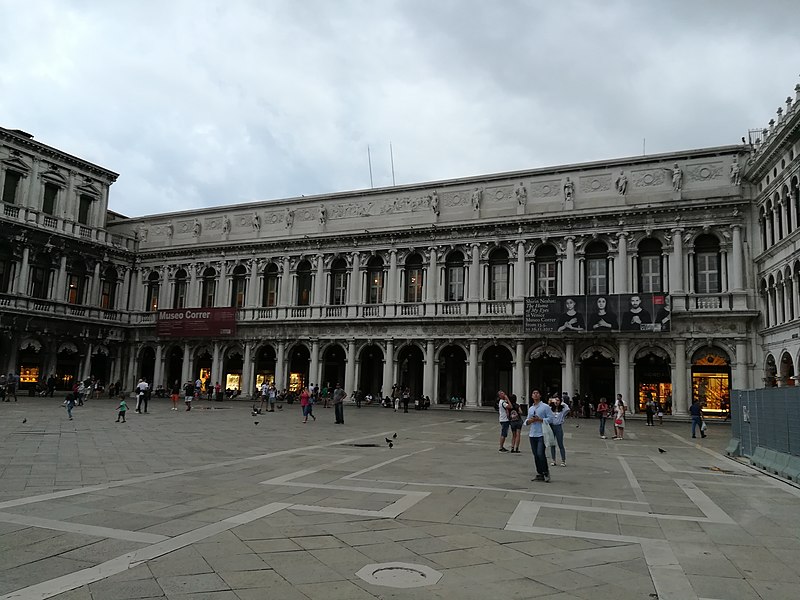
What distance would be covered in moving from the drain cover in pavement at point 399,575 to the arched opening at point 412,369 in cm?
3573

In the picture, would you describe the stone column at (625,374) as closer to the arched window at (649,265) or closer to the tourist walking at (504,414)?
the arched window at (649,265)

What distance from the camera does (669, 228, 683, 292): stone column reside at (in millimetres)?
34000

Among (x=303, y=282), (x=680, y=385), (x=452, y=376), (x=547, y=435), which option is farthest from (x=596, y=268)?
(x=547, y=435)

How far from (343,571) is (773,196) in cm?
3158

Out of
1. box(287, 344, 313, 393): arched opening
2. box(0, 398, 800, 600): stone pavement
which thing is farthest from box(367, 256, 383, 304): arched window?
box(0, 398, 800, 600): stone pavement

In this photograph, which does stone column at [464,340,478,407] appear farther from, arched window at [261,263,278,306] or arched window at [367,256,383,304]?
arched window at [261,263,278,306]

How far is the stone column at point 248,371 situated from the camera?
4541 cm

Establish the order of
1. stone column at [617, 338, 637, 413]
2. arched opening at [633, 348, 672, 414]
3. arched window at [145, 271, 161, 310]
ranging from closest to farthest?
1. stone column at [617, 338, 637, 413]
2. arched opening at [633, 348, 672, 414]
3. arched window at [145, 271, 161, 310]

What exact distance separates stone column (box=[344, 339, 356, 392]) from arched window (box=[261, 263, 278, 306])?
7921 millimetres

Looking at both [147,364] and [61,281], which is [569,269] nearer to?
[147,364]

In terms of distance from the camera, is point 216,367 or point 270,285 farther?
point 216,367

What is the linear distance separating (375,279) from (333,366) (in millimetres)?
7665

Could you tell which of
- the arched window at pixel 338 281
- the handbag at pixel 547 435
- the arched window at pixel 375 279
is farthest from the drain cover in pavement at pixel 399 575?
the arched window at pixel 338 281

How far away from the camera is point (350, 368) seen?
1644 inches
